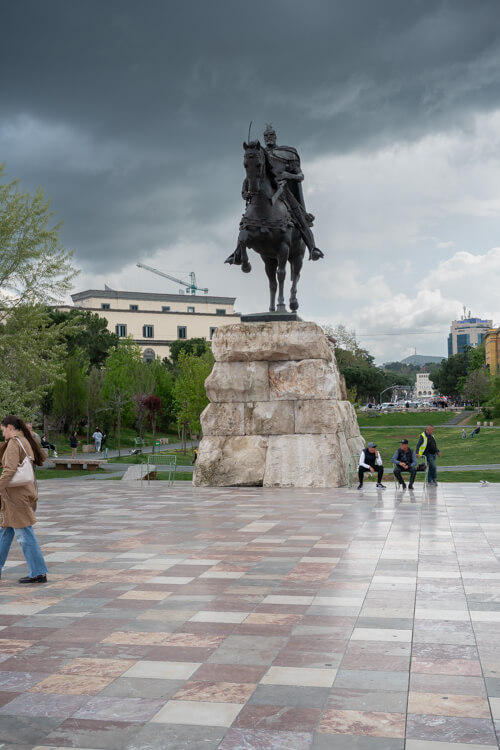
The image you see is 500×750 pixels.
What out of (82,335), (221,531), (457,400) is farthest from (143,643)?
(457,400)

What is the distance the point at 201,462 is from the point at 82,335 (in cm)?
4437

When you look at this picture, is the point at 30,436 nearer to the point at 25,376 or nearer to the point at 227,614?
the point at 227,614

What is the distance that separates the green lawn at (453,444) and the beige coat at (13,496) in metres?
21.5

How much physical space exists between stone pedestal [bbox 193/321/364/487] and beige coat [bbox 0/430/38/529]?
9.24 metres

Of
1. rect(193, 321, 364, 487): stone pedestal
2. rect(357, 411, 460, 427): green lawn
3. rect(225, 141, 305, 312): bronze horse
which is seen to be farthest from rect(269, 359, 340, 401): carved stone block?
rect(357, 411, 460, 427): green lawn

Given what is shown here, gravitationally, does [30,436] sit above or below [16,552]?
above

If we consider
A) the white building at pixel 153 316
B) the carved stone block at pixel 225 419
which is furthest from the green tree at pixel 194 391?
the white building at pixel 153 316

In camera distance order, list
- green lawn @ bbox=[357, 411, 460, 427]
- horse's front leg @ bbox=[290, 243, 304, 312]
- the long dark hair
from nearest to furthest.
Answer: the long dark hair < horse's front leg @ bbox=[290, 243, 304, 312] < green lawn @ bbox=[357, 411, 460, 427]

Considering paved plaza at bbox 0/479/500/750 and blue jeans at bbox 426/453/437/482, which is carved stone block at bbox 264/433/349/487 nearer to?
blue jeans at bbox 426/453/437/482

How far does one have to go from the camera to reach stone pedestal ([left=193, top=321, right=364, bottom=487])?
16031 mm

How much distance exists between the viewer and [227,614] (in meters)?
5.96

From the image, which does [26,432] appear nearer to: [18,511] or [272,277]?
[18,511]

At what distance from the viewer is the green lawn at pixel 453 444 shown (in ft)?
95.6

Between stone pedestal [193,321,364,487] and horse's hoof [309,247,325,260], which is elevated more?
horse's hoof [309,247,325,260]
